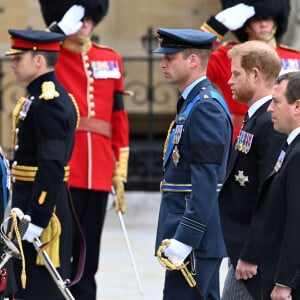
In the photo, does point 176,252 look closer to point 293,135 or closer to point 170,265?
point 170,265

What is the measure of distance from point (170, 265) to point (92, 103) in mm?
2286

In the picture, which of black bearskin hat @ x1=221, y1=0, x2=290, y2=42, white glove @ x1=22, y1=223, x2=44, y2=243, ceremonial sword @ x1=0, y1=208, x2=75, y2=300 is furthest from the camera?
black bearskin hat @ x1=221, y1=0, x2=290, y2=42

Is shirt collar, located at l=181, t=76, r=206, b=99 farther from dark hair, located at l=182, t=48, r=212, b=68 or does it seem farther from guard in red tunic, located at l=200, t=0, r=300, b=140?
guard in red tunic, located at l=200, t=0, r=300, b=140

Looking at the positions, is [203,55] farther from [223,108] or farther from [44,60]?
[44,60]

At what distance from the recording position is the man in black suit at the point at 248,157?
5430 mm

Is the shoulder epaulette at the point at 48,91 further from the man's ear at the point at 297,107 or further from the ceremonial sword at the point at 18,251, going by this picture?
the man's ear at the point at 297,107

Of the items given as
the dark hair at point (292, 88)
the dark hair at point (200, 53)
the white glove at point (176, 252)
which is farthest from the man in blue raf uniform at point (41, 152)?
the dark hair at point (292, 88)

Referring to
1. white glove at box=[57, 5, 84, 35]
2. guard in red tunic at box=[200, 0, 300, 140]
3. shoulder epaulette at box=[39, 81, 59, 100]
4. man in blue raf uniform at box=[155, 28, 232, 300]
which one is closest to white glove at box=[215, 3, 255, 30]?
guard in red tunic at box=[200, 0, 300, 140]

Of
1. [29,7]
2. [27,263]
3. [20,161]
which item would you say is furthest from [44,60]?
[29,7]

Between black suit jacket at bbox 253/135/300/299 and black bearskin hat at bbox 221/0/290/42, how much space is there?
8.91ft

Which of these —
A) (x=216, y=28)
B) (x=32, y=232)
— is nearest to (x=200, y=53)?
(x=32, y=232)

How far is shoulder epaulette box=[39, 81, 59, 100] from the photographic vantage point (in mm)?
6387

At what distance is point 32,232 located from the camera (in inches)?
247

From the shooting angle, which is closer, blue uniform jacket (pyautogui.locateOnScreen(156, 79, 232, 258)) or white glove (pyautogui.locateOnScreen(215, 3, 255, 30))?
blue uniform jacket (pyautogui.locateOnScreen(156, 79, 232, 258))
